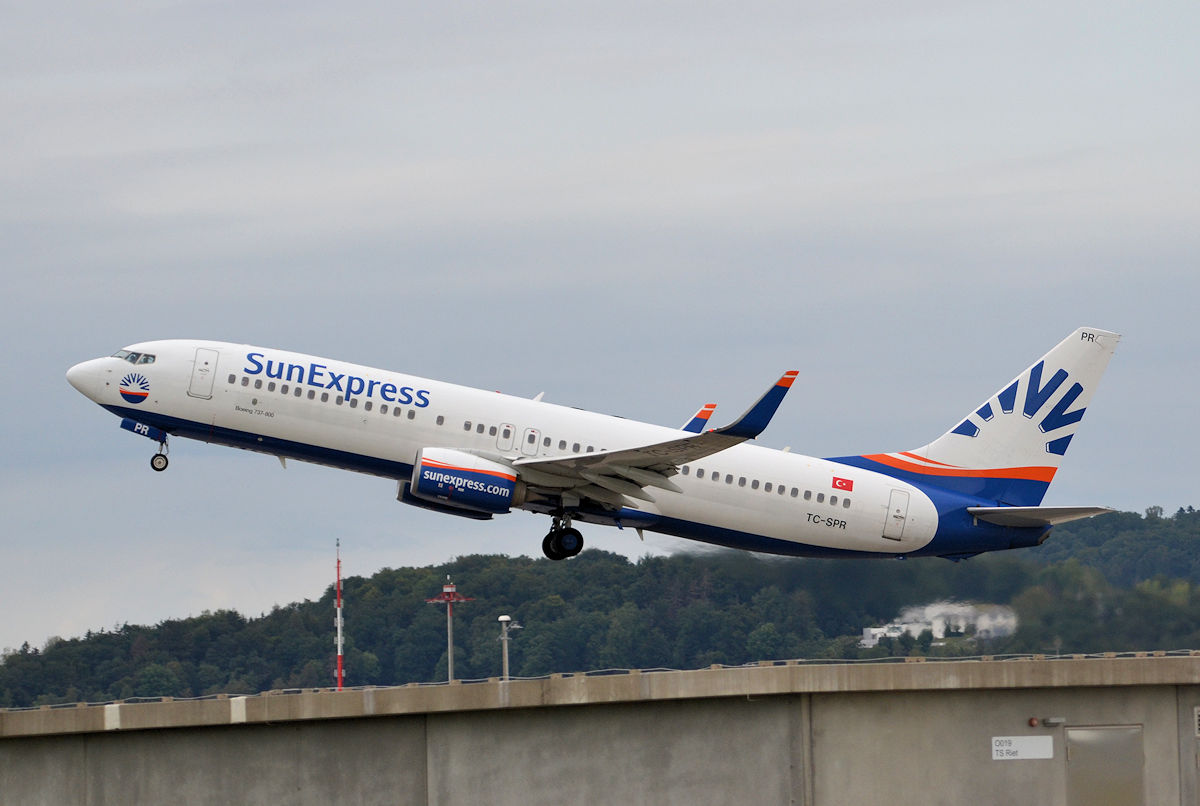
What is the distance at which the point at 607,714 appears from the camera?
42500 millimetres

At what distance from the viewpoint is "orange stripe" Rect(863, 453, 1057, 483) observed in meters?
59.2

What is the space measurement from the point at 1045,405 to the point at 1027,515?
561 centimetres

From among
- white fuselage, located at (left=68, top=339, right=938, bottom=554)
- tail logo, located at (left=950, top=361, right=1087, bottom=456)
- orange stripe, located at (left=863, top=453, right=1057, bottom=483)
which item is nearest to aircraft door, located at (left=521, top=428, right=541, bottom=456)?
white fuselage, located at (left=68, top=339, right=938, bottom=554)

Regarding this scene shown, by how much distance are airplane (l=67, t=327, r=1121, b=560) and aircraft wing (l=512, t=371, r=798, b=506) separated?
69 millimetres

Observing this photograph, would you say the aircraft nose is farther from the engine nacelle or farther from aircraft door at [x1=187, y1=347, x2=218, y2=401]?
the engine nacelle

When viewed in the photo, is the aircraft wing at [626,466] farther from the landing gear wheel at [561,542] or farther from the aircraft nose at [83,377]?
the aircraft nose at [83,377]

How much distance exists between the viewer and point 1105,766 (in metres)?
45.2

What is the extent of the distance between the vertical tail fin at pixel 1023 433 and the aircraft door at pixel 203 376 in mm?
22722

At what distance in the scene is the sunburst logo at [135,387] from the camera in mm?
54469

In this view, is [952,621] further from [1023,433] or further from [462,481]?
[462,481]

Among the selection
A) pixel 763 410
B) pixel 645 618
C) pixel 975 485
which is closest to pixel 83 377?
pixel 763 410

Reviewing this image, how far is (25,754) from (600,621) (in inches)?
2396

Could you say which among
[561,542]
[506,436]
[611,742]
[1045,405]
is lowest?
[611,742]

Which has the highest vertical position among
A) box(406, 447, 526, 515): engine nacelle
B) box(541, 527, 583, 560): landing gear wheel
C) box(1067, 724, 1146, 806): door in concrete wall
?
box(406, 447, 526, 515): engine nacelle
